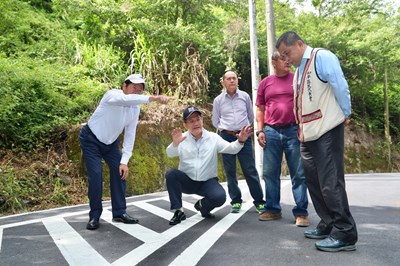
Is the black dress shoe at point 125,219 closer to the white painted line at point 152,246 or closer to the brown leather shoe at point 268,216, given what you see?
the white painted line at point 152,246

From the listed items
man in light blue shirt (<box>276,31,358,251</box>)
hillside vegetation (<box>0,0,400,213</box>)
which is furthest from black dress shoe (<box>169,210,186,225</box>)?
hillside vegetation (<box>0,0,400,213</box>)

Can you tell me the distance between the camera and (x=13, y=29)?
10.5 m

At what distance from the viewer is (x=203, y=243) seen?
3535mm

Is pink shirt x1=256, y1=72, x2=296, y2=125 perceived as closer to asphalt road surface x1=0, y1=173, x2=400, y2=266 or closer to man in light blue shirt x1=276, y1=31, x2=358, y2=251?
man in light blue shirt x1=276, y1=31, x2=358, y2=251

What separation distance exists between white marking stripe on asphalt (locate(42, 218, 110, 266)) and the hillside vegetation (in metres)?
2.23

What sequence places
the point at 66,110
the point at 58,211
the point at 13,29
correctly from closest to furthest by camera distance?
the point at 58,211 < the point at 66,110 < the point at 13,29

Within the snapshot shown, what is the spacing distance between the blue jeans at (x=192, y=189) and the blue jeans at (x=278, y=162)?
56 cm

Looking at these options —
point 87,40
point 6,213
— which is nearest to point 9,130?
point 6,213

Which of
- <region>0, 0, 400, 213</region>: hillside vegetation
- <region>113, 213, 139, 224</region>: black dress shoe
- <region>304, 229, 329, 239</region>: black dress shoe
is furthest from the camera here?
<region>0, 0, 400, 213</region>: hillside vegetation

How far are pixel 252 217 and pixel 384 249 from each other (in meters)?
1.75

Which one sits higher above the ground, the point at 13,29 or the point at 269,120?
the point at 13,29

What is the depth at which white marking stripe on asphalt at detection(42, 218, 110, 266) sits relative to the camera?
3.12m

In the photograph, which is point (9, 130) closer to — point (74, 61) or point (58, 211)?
point (58, 211)

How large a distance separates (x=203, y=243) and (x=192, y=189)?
4.12 ft
